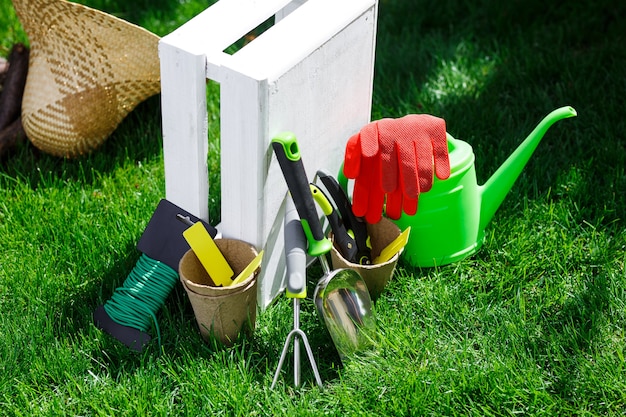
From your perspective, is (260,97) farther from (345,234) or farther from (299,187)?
(345,234)

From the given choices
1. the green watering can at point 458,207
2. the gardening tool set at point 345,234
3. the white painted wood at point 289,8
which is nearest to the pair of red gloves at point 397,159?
the gardening tool set at point 345,234

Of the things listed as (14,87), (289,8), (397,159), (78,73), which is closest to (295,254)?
(397,159)

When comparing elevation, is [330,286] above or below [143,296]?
above

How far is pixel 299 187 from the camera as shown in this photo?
2.03 metres

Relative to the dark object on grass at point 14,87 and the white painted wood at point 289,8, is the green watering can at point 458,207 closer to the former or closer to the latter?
the white painted wood at point 289,8

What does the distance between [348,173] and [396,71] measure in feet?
3.81

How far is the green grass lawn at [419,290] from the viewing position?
204 cm

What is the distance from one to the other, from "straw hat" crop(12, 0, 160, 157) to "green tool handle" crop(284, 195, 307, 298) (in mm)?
883

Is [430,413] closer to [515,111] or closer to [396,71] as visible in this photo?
[515,111]

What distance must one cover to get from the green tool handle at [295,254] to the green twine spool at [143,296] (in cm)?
37

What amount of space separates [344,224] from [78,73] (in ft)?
3.35

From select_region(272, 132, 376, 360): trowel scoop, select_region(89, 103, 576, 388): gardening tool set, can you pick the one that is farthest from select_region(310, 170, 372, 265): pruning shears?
select_region(272, 132, 376, 360): trowel scoop

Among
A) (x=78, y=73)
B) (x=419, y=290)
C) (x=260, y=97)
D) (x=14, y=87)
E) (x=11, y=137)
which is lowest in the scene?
(x=419, y=290)

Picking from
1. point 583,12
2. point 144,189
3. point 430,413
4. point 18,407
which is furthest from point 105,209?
point 583,12
